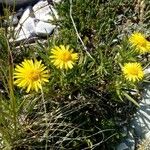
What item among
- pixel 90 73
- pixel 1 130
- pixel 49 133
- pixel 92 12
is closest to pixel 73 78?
pixel 90 73

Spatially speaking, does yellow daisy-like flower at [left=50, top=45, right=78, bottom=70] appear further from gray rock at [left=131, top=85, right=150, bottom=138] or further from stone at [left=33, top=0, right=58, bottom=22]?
stone at [left=33, top=0, right=58, bottom=22]

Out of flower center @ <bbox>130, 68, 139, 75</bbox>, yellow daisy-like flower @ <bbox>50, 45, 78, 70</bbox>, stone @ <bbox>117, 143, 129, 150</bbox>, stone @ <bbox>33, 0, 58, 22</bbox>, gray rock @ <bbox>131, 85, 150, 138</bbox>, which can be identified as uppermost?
stone @ <bbox>33, 0, 58, 22</bbox>

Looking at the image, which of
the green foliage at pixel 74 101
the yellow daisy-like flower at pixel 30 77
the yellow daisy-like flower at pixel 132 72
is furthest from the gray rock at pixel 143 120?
the yellow daisy-like flower at pixel 30 77

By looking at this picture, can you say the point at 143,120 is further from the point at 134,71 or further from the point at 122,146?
the point at 134,71

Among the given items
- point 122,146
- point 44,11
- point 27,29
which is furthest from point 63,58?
point 44,11

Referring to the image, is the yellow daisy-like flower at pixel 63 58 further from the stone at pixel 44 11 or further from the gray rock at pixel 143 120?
the stone at pixel 44 11

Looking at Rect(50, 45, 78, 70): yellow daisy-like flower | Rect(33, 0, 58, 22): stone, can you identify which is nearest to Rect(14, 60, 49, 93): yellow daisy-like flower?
Rect(50, 45, 78, 70): yellow daisy-like flower
